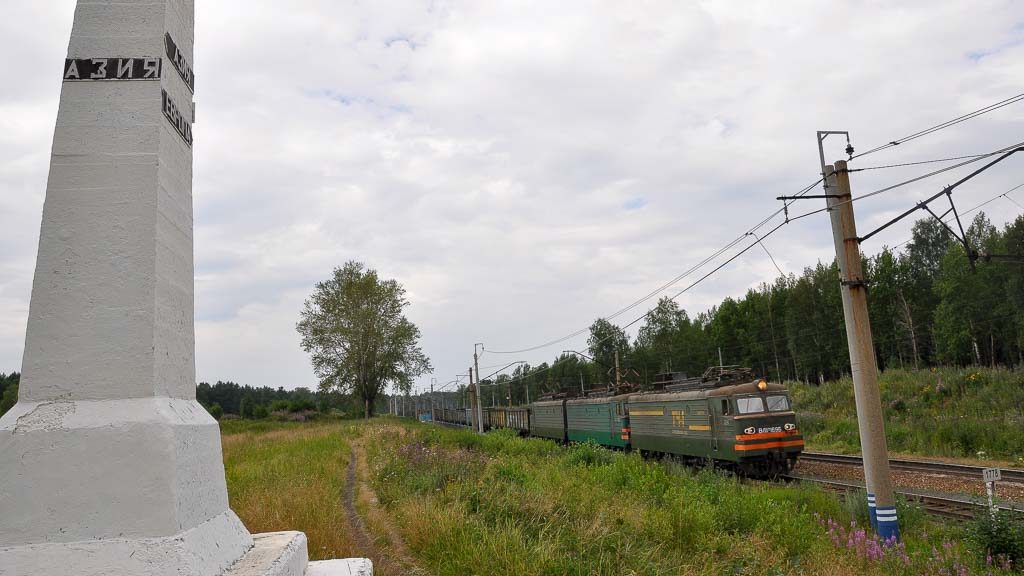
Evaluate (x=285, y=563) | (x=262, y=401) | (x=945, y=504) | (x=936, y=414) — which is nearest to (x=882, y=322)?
(x=936, y=414)

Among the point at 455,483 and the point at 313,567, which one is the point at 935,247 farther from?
the point at 313,567

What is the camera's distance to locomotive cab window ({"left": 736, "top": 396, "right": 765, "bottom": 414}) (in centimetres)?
1712

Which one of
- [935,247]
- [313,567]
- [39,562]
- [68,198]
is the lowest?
[313,567]

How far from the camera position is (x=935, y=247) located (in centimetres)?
5794

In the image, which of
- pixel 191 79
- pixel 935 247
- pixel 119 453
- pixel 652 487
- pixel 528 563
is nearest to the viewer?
pixel 119 453

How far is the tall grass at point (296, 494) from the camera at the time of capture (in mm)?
7910

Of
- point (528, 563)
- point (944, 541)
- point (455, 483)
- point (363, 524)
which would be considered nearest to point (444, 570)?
point (528, 563)

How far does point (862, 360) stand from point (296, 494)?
9446 millimetres

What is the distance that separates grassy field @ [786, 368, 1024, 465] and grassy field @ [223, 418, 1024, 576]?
37.2 feet

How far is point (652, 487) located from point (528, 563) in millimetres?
7106

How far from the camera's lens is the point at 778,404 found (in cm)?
1767

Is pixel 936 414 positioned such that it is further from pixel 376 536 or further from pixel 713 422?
pixel 376 536

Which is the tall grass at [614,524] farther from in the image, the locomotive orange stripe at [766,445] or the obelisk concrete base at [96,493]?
the obelisk concrete base at [96,493]

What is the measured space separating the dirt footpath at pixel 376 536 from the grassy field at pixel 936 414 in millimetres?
17653
